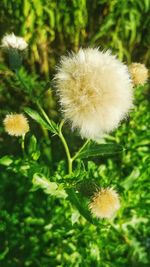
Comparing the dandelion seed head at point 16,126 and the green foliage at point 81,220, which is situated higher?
the dandelion seed head at point 16,126

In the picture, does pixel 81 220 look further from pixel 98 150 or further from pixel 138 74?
pixel 138 74

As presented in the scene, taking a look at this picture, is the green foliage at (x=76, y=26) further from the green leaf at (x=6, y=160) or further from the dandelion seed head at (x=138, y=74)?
the green leaf at (x=6, y=160)

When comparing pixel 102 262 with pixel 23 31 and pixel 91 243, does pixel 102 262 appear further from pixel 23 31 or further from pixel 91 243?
pixel 23 31

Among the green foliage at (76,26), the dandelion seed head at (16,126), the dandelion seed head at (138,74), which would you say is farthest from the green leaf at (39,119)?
the green foliage at (76,26)

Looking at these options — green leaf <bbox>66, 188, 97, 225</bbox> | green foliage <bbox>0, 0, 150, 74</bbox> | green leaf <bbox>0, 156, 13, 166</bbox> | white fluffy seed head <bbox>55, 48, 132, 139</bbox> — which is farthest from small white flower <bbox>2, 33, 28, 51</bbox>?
green foliage <bbox>0, 0, 150, 74</bbox>

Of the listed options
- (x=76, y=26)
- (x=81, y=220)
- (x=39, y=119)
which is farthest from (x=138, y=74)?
(x=76, y=26)
